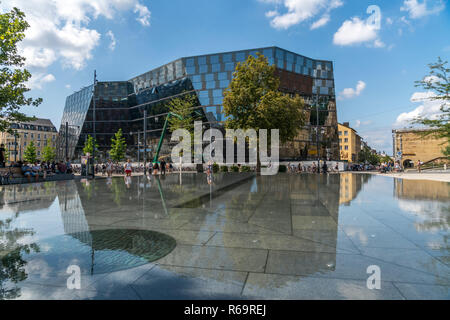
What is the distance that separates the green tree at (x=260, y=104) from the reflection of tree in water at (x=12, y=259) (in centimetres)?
2339

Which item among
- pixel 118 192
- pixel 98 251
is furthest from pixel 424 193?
pixel 118 192

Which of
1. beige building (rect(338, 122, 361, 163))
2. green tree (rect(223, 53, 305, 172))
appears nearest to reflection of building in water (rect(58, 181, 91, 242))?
green tree (rect(223, 53, 305, 172))

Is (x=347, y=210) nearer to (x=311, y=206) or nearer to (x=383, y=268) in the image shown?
(x=311, y=206)

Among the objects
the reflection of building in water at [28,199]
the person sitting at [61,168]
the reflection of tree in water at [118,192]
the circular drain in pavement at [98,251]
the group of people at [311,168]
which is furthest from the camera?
the group of people at [311,168]

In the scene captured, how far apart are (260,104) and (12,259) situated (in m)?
24.9

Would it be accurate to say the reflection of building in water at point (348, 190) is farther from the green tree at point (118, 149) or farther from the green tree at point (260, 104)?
the green tree at point (118, 149)

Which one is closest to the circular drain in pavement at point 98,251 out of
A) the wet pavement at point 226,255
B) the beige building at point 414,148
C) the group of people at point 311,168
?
the wet pavement at point 226,255

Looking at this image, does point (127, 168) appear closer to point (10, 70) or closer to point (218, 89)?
point (10, 70)

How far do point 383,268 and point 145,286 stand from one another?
273cm

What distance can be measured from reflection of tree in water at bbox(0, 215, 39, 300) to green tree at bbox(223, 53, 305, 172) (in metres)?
23.4

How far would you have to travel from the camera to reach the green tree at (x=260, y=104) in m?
26.5

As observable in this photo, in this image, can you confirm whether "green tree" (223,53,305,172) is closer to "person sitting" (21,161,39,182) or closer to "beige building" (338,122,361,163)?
"person sitting" (21,161,39,182)

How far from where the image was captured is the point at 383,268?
3.10 m
